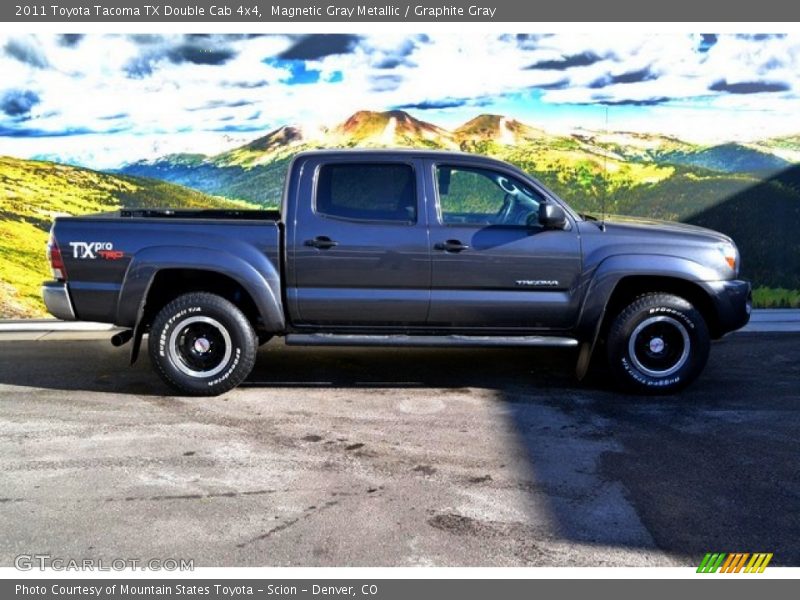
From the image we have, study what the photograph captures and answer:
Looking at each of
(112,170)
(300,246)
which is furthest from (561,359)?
(112,170)

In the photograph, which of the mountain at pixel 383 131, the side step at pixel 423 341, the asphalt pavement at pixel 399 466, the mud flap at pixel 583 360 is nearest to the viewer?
the asphalt pavement at pixel 399 466

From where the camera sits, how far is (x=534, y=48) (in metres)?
10.3

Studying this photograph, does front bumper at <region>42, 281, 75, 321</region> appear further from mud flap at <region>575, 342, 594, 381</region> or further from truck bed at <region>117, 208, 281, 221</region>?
mud flap at <region>575, 342, 594, 381</region>

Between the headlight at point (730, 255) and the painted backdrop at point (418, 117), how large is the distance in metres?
3.62

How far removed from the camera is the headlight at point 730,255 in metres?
7.00

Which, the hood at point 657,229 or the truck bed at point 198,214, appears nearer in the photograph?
the hood at point 657,229

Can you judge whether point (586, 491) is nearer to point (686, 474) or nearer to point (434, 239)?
point (686, 474)

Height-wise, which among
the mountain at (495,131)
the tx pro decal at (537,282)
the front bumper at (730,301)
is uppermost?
the mountain at (495,131)

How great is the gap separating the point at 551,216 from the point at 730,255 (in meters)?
1.49

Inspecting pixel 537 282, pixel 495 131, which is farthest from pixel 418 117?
pixel 537 282

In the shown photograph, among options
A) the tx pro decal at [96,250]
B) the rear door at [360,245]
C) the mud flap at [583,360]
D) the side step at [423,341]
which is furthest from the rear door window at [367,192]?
the mud flap at [583,360]

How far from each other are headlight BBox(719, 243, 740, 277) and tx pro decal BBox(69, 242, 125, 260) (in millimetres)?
4561

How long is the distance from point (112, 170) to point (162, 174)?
1.95ft

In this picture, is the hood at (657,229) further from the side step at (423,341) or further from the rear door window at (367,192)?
the rear door window at (367,192)
